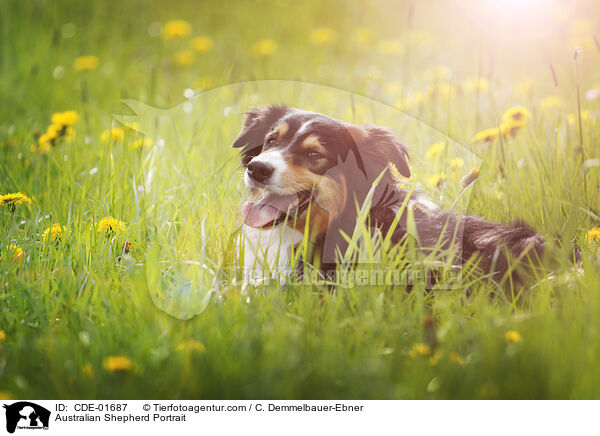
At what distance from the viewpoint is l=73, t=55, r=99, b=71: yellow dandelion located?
19.0 ft

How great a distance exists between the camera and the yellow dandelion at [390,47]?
6.39 metres

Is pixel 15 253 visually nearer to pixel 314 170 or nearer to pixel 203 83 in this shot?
pixel 314 170

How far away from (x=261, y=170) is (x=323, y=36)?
440 centimetres

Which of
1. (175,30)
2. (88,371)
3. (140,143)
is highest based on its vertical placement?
(175,30)

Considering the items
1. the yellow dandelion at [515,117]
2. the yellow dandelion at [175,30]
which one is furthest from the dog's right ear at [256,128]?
the yellow dandelion at [175,30]

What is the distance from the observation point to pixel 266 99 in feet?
9.55

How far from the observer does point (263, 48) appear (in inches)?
229

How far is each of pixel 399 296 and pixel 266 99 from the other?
3.92 feet

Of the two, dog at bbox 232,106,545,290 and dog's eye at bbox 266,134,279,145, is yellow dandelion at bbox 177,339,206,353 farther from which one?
dog's eye at bbox 266,134,279,145

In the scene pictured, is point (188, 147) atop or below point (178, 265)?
atop

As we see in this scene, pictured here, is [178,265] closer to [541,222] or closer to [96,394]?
[96,394]

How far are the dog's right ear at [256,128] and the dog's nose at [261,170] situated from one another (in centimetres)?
22

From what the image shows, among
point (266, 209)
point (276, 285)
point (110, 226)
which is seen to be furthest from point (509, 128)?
point (110, 226)
